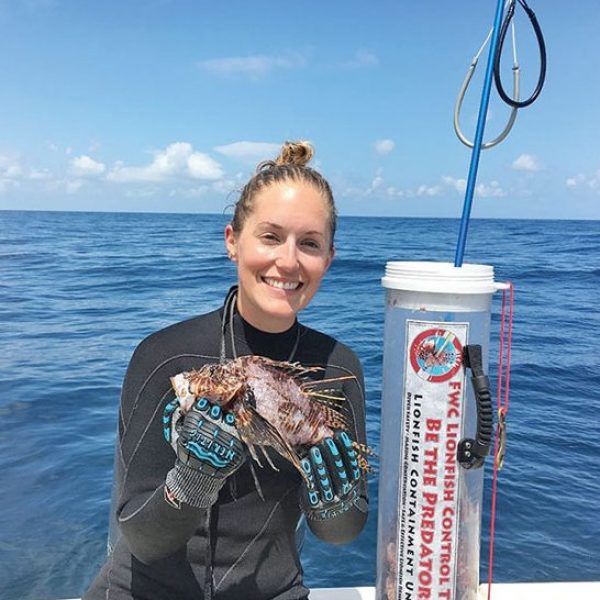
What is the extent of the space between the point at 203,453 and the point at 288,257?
2.75 ft

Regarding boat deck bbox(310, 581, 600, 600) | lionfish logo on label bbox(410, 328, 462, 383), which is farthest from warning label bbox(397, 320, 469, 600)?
boat deck bbox(310, 581, 600, 600)

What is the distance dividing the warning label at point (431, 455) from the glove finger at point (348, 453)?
7.4 inches

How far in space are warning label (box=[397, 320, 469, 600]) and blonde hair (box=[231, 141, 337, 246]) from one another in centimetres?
74

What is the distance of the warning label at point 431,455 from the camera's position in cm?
223

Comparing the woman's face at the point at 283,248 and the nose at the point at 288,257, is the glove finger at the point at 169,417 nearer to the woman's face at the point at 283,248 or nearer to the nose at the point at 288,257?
the woman's face at the point at 283,248

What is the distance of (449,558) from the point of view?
7.63ft

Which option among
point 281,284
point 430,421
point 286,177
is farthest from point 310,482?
point 286,177

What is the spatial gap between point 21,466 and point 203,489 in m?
6.26

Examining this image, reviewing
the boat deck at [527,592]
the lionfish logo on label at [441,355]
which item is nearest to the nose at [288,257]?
the lionfish logo on label at [441,355]

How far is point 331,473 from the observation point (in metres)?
2.31

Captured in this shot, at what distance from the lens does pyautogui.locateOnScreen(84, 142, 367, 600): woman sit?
7.64 ft

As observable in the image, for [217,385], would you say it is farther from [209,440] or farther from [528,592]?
[528,592]

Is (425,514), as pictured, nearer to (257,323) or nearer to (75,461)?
(257,323)

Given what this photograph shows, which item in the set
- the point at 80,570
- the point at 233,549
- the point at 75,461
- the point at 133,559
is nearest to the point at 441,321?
the point at 233,549
